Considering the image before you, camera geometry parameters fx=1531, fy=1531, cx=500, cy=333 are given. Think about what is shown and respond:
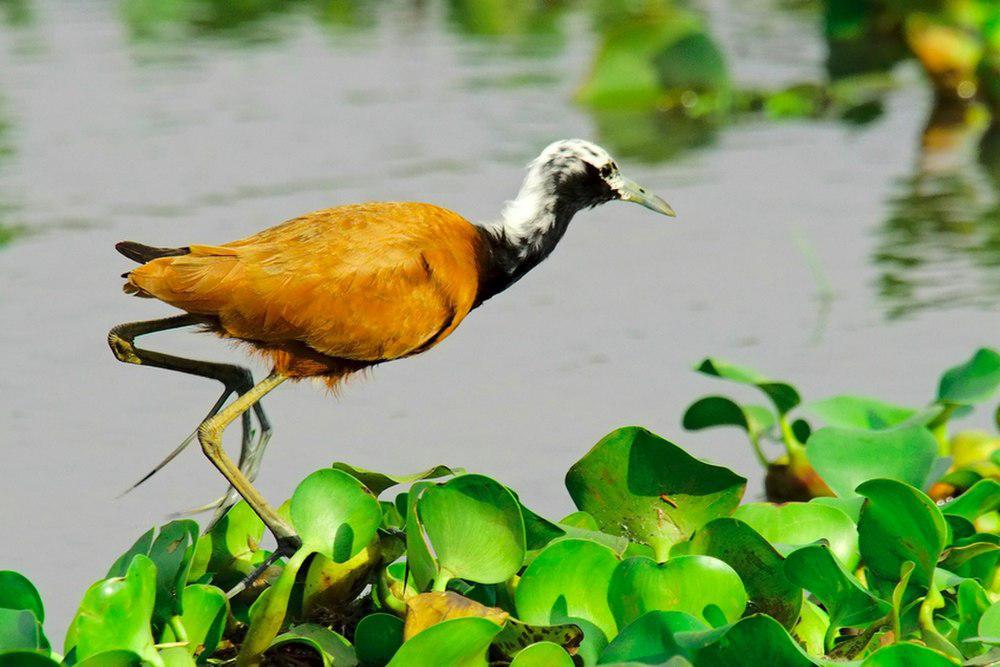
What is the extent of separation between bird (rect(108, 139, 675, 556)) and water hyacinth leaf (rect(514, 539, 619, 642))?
0.71 metres

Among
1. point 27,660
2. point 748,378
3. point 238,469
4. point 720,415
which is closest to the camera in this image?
point 27,660

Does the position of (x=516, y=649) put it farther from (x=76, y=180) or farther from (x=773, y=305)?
(x=76, y=180)

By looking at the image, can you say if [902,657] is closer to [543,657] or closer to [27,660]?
[543,657]

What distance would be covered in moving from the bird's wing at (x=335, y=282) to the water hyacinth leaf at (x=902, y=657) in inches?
63.6

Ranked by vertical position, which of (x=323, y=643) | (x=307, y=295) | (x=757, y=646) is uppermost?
(x=307, y=295)

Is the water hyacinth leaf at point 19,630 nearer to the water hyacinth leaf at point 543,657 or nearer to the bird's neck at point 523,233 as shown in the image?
the water hyacinth leaf at point 543,657

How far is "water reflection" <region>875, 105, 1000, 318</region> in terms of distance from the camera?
6.61 m

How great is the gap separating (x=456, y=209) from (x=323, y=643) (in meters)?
4.30

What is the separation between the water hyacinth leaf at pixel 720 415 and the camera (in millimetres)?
4504

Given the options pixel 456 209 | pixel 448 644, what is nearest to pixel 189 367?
pixel 448 644

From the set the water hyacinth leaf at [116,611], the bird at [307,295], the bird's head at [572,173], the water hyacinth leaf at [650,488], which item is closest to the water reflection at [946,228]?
the bird's head at [572,173]

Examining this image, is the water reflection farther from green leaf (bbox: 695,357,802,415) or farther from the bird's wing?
the bird's wing

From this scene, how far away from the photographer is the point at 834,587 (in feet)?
10.6

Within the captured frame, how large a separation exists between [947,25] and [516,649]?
7.20 m
